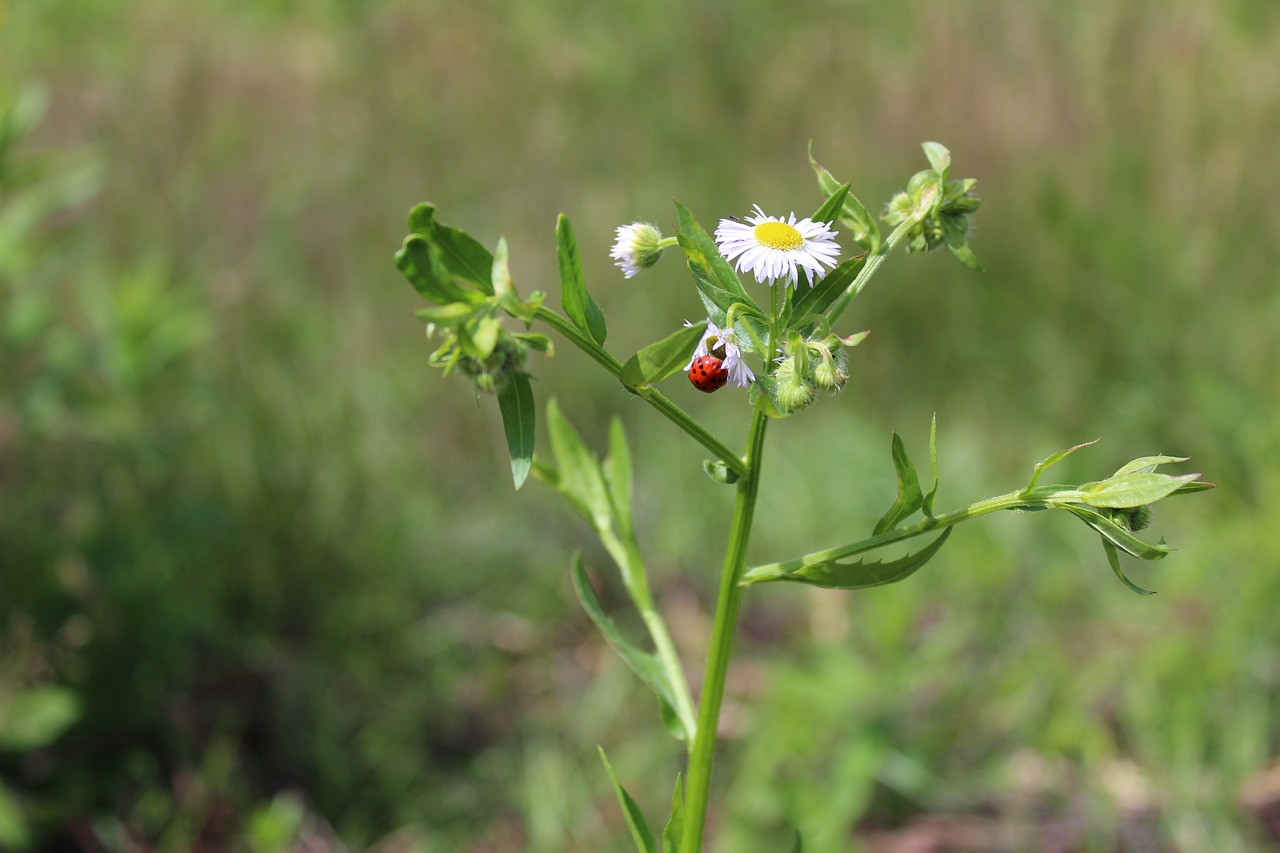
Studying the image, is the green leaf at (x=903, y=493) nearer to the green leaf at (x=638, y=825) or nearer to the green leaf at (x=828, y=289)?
the green leaf at (x=828, y=289)

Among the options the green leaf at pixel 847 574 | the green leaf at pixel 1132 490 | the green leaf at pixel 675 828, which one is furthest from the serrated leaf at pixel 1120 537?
the green leaf at pixel 675 828

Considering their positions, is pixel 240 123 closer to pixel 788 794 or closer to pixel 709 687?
pixel 788 794

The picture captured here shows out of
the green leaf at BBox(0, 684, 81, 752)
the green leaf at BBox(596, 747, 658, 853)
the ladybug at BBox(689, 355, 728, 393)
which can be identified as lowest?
the green leaf at BBox(0, 684, 81, 752)

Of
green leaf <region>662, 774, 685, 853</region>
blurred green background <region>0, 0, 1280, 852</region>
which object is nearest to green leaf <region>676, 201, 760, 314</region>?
green leaf <region>662, 774, 685, 853</region>

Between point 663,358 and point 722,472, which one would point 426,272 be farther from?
point 722,472

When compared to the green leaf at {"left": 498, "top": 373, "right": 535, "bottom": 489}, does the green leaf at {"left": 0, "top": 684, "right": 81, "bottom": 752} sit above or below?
below

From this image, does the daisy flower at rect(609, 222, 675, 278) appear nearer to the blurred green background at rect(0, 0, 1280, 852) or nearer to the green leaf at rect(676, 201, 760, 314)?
the green leaf at rect(676, 201, 760, 314)
